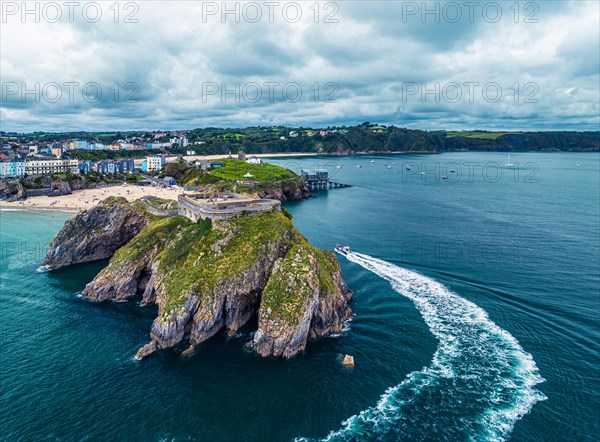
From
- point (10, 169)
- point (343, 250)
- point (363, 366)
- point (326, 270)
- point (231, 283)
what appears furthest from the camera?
point (10, 169)

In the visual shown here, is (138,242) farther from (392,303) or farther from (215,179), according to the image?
(215,179)

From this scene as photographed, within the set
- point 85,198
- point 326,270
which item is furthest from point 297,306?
point 85,198

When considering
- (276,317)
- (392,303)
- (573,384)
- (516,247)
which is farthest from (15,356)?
(516,247)

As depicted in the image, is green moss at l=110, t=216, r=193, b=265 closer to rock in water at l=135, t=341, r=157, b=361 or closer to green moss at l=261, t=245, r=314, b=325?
rock in water at l=135, t=341, r=157, b=361

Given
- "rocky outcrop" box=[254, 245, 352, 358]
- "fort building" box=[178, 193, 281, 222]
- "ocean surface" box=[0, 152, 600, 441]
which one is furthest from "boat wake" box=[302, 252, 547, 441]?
"fort building" box=[178, 193, 281, 222]

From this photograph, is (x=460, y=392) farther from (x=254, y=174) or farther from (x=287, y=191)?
(x=254, y=174)

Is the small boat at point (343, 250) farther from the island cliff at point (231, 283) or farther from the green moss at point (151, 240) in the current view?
the green moss at point (151, 240)
